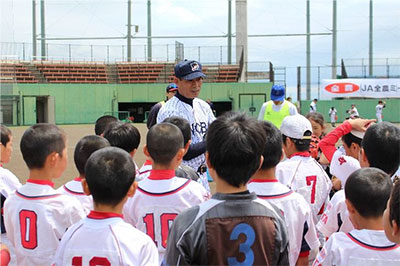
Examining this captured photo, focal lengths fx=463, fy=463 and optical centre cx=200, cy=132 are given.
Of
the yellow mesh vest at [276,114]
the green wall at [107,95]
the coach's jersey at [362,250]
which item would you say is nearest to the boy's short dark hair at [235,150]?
the coach's jersey at [362,250]

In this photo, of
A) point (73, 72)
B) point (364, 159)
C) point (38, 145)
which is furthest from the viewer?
point (73, 72)

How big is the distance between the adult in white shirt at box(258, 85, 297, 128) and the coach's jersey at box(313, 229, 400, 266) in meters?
5.83

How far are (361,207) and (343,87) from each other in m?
34.3

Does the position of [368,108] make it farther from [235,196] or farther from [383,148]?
[235,196]

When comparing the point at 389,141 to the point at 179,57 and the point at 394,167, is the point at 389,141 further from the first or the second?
the point at 179,57

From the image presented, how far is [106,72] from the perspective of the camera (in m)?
37.9

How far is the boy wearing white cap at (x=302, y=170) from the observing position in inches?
142

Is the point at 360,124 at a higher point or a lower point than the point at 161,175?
higher

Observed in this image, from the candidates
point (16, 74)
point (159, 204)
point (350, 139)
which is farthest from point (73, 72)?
point (159, 204)

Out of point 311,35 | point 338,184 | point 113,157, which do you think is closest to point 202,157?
point 338,184

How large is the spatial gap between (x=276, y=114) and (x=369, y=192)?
19.1 ft

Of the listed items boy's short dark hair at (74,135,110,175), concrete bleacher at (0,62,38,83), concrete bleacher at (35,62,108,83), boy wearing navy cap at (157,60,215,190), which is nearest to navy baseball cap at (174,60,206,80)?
boy wearing navy cap at (157,60,215,190)

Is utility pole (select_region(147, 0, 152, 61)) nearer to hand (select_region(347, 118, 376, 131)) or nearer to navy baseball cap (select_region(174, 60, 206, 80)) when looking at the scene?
navy baseball cap (select_region(174, 60, 206, 80))

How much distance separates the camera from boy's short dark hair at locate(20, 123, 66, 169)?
308 centimetres
